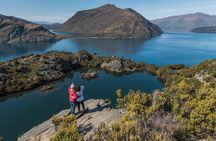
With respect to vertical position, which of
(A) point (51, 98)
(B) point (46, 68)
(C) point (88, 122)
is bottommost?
(A) point (51, 98)

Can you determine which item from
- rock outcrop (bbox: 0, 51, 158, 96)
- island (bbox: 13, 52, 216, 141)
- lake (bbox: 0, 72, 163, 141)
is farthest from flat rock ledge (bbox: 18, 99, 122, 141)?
rock outcrop (bbox: 0, 51, 158, 96)

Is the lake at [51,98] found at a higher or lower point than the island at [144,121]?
lower

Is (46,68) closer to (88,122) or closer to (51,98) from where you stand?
(51,98)

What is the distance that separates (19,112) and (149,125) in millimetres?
38557

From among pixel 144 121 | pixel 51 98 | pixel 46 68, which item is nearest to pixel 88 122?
pixel 144 121

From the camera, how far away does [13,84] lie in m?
66.6

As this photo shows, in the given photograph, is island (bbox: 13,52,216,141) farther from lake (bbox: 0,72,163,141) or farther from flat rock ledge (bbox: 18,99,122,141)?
lake (bbox: 0,72,163,141)

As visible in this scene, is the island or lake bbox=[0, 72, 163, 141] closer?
the island

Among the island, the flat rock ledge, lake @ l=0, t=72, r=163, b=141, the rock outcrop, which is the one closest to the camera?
the island

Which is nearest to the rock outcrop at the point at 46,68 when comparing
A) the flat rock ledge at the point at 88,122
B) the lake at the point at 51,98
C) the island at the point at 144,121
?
the lake at the point at 51,98

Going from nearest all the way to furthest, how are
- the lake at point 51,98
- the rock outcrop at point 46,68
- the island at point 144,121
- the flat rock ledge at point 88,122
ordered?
the island at point 144,121 < the flat rock ledge at point 88,122 < the lake at point 51,98 < the rock outcrop at point 46,68

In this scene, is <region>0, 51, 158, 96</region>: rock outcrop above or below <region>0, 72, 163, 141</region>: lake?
above

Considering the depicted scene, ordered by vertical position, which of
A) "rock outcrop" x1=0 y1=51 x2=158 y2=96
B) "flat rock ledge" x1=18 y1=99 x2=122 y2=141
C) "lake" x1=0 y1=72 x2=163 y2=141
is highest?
"flat rock ledge" x1=18 y1=99 x2=122 y2=141

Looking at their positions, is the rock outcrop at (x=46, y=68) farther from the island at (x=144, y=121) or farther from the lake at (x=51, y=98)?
the island at (x=144, y=121)
